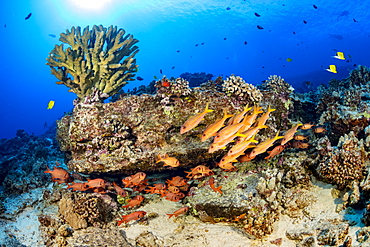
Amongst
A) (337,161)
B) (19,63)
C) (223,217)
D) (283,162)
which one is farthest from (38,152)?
(19,63)

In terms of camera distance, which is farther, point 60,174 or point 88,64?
point 88,64

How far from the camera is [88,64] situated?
7297 mm

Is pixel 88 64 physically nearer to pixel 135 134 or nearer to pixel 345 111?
pixel 135 134

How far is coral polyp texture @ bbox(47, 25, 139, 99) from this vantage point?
23.2 feet

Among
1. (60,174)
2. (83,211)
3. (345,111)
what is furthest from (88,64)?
(345,111)

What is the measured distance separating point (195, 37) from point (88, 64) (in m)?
100

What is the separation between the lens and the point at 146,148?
18.6ft

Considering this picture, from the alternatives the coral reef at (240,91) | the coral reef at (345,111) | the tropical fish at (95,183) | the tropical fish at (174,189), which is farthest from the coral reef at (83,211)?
the coral reef at (345,111)

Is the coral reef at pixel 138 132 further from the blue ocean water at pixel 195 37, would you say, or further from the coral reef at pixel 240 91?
the blue ocean water at pixel 195 37

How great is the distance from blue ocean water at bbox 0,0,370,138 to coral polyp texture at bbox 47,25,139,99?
20.8m

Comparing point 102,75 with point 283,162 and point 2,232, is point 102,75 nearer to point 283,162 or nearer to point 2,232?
point 2,232

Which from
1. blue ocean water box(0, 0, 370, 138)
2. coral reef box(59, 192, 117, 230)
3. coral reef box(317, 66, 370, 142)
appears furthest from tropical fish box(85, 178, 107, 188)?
blue ocean water box(0, 0, 370, 138)

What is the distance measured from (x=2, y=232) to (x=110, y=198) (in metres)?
2.55

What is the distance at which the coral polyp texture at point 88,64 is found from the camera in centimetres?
708
